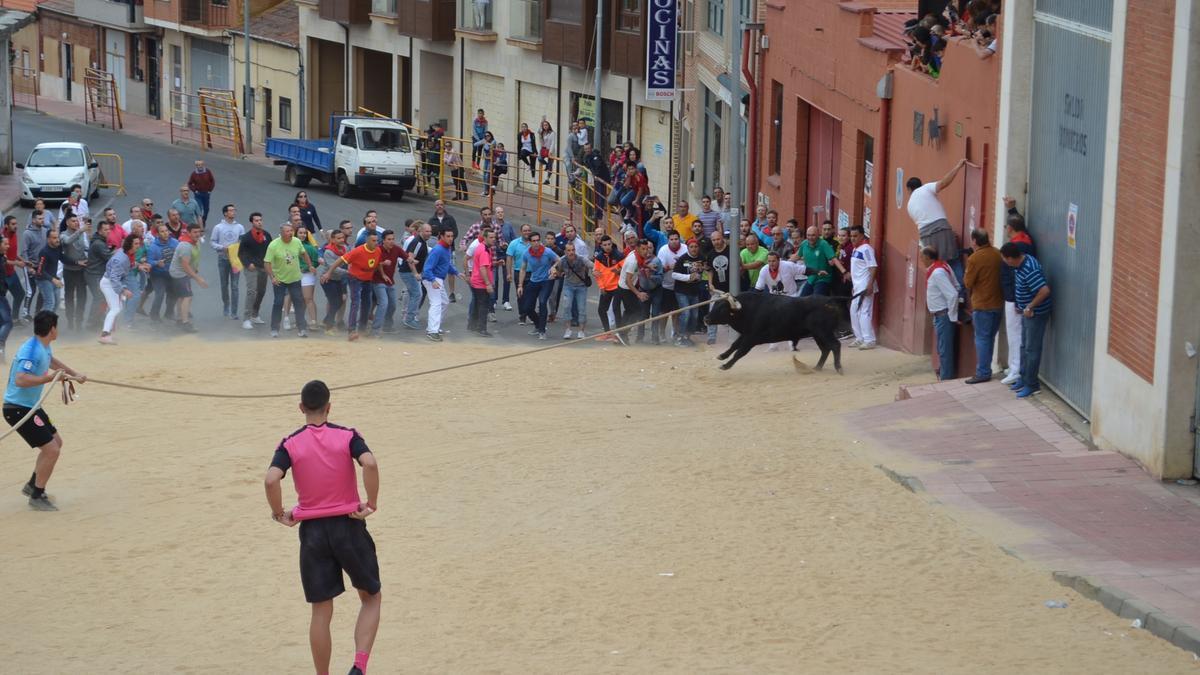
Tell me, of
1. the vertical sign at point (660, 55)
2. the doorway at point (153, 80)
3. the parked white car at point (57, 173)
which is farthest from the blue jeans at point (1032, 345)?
the doorway at point (153, 80)

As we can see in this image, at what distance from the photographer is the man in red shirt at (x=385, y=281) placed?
75.0 ft

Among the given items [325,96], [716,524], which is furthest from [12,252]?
[325,96]

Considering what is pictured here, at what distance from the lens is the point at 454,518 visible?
1326 cm

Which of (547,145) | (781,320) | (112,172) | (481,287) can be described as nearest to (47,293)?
(481,287)

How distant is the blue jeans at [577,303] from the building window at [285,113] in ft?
111

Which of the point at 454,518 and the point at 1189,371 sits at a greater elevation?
the point at 1189,371

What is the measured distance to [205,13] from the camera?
58.6 metres

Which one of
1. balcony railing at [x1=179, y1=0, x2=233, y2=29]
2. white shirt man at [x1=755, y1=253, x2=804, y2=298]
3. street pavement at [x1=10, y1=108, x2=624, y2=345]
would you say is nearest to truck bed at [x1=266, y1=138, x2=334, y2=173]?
street pavement at [x1=10, y1=108, x2=624, y2=345]

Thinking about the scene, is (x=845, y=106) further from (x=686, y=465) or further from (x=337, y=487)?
(x=337, y=487)

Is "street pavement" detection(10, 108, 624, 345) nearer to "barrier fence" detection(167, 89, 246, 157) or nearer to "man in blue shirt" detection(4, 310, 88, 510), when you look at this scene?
"barrier fence" detection(167, 89, 246, 157)

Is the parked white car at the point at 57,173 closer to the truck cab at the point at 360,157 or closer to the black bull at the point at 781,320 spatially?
the truck cab at the point at 360,157

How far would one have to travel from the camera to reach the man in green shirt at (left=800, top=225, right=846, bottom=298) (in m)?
21.3

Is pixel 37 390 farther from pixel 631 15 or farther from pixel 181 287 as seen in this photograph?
pixel 631 15

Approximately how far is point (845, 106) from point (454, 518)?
12.1m
